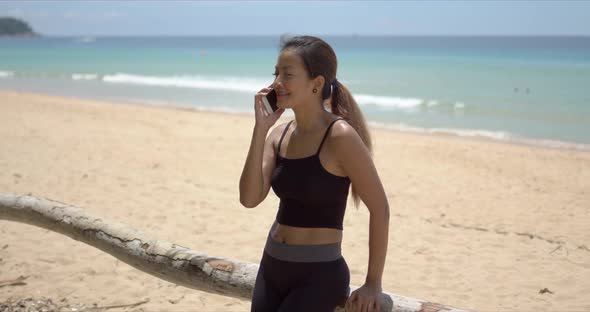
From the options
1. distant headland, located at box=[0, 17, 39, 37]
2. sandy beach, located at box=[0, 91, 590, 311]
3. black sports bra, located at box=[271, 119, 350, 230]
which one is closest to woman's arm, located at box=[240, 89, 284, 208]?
black sports bra, located at box=[271, 119, 350, 230]

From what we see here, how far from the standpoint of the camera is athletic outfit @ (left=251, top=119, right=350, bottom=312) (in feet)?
7.25

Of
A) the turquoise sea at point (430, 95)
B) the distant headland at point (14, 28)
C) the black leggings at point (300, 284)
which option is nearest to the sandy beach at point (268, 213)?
the black leggings at point (300, 284)

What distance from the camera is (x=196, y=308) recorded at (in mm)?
4730

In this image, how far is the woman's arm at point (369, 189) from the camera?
2.17m

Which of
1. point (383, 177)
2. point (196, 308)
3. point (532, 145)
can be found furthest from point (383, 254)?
point (532, 145)

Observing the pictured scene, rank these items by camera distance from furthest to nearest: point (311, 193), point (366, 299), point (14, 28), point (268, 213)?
point (14, 28) < point (268, 213) < point (311, 193) < point (366, 299)

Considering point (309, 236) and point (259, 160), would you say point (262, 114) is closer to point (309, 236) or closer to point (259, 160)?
point (259, 160)

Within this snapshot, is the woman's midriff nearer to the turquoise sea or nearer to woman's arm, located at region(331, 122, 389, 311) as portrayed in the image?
woman's arm, located at region(331, 122, 389, 311)

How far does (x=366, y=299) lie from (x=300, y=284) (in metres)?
0.27

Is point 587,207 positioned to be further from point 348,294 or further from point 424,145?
point 348,294

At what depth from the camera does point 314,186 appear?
7.28ft

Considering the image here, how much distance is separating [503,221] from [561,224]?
2.42 feet

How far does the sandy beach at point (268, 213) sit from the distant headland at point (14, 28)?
17714cm

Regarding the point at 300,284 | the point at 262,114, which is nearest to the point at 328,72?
the point at 262,114
